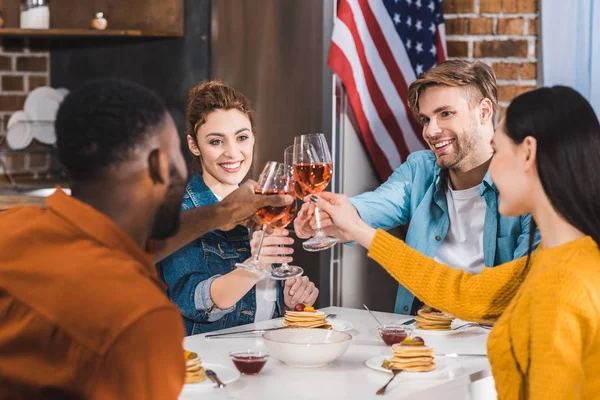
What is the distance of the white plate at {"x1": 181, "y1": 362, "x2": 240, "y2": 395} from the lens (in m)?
1.50

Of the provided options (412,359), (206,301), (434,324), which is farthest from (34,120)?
(412,359)

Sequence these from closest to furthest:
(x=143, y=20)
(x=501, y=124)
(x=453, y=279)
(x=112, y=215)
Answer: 1. (x=112, y=215)
2. (x=501, y=124)
3. (x=453, y=279)
4. (x=143, y=20)

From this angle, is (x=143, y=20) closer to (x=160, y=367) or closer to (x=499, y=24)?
(x=499, y=24)

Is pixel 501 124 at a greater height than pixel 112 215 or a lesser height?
greater

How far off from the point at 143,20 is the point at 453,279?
7.37ft

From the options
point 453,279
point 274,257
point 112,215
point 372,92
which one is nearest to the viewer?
point 112,215

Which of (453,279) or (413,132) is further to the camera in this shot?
(413,132)

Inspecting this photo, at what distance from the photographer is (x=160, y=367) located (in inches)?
37.2

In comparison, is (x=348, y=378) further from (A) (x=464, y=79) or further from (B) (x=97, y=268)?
(A) (x=464, y=79)

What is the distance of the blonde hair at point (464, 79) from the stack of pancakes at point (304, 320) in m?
Result: 1.08

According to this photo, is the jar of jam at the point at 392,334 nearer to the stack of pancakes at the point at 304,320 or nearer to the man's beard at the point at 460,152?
the stack of pancakes at the point at 304,320

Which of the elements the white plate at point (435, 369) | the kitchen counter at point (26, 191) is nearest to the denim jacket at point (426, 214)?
the white plate at point (435, 369)

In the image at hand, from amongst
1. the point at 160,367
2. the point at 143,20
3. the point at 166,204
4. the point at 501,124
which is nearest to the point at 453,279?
the point at 501,124

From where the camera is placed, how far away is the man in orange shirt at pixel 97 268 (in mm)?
927
